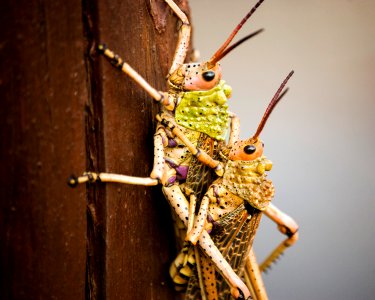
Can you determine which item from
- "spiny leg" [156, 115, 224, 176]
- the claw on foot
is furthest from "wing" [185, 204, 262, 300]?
the claw on foot

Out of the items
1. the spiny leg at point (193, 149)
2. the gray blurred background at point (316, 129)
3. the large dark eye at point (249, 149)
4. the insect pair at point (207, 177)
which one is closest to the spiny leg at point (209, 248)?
the insect pair at point (207, 177)

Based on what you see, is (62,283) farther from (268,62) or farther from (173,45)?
(268,62)

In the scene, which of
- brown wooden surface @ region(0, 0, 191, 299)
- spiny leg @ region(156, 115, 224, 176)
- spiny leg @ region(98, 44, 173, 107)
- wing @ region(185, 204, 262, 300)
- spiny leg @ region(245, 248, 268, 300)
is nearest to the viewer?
brown wooden surface @ region(0, 0, 191, 299)

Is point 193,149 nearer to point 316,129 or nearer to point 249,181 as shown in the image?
point 249,181

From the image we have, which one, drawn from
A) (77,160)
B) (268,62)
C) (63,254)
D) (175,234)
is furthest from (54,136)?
(268,62)

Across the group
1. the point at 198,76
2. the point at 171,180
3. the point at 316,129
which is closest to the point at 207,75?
the point at 198,76

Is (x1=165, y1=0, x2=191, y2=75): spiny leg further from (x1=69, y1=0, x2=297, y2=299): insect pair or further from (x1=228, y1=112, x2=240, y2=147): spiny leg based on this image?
(x1=228, y1=112, x2=240, y2=147): spiny leg

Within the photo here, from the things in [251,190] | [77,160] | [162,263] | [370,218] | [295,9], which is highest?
[295,9]
